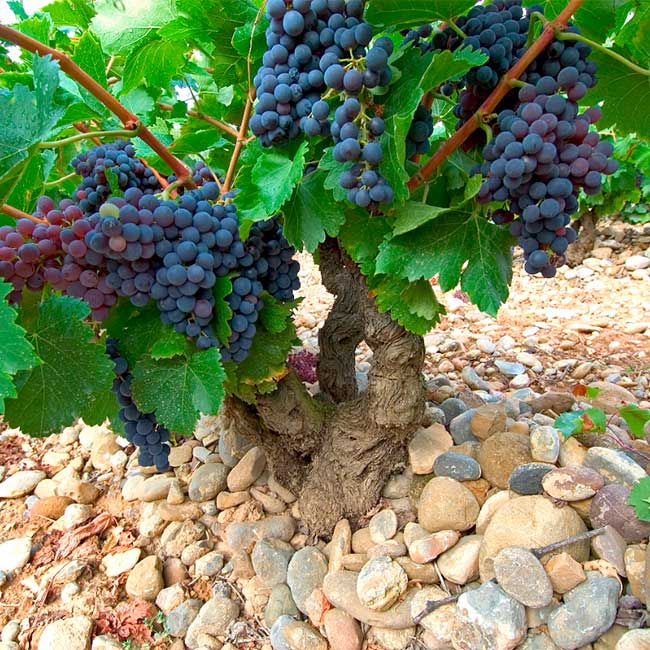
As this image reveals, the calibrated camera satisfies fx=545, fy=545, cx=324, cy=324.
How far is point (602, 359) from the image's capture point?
221 cm

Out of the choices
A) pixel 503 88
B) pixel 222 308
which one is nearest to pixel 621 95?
pixel 503 88

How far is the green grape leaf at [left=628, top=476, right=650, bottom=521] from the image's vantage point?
105cm

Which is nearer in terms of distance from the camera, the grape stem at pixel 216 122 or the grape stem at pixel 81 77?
the grape stem at pixel 81 77

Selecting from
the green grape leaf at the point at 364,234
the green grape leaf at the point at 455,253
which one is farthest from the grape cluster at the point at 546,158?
the green grape leaf at the point at 364,234

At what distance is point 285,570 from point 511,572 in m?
0.62

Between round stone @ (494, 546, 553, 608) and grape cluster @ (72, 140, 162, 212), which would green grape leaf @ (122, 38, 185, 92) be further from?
round stone @ (494, 546, 553, 608)

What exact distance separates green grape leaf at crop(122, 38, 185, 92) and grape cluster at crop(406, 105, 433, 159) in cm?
60

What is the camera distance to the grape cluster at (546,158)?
784mm

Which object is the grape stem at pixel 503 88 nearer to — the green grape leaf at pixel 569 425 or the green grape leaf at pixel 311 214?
the green grape leaf at pixel 311 214

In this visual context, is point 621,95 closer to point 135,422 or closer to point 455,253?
point 455,253

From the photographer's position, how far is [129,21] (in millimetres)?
1138

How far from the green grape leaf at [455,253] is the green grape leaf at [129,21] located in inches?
26.9

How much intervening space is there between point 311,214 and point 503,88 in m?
0.38

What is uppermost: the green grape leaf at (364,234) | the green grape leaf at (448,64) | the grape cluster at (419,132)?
the green grape leaf at (448,64)
